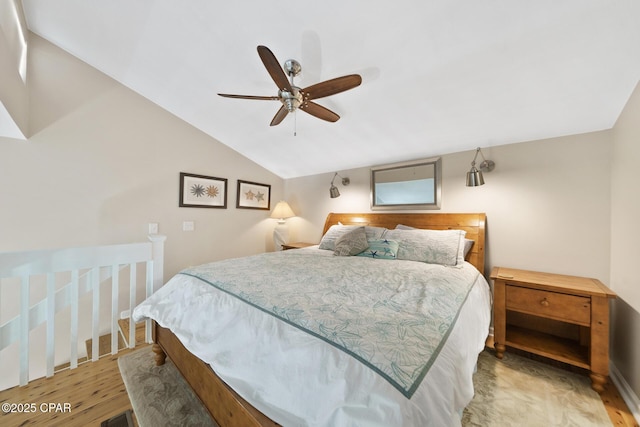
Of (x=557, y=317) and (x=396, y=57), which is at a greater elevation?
(x=396, y=57)

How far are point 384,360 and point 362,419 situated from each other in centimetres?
17


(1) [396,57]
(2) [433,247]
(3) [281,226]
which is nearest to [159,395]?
(2) [433,247]

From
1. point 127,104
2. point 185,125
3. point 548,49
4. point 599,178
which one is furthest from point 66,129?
point 599,178

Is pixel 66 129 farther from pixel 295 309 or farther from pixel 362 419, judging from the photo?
pixel 362 419

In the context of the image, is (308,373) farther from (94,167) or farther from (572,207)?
(94,167)

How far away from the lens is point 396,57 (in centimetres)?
164

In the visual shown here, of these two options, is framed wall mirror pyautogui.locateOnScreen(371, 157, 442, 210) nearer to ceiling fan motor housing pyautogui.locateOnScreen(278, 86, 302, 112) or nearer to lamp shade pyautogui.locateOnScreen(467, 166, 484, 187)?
lamp shade pyautogui.locateOnScreen(467, 166, 484, 187)

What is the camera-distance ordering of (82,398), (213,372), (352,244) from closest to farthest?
(213,372) < (82,398) < (352,244)

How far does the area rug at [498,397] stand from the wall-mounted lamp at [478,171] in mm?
1581

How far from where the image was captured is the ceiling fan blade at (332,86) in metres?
1.47

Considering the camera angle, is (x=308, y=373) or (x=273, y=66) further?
(x=273, y=66)

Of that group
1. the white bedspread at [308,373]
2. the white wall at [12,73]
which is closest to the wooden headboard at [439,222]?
the white bedspread at [308,373]

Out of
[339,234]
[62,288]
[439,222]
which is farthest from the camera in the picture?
[339,234]

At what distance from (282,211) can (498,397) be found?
3312 mm
